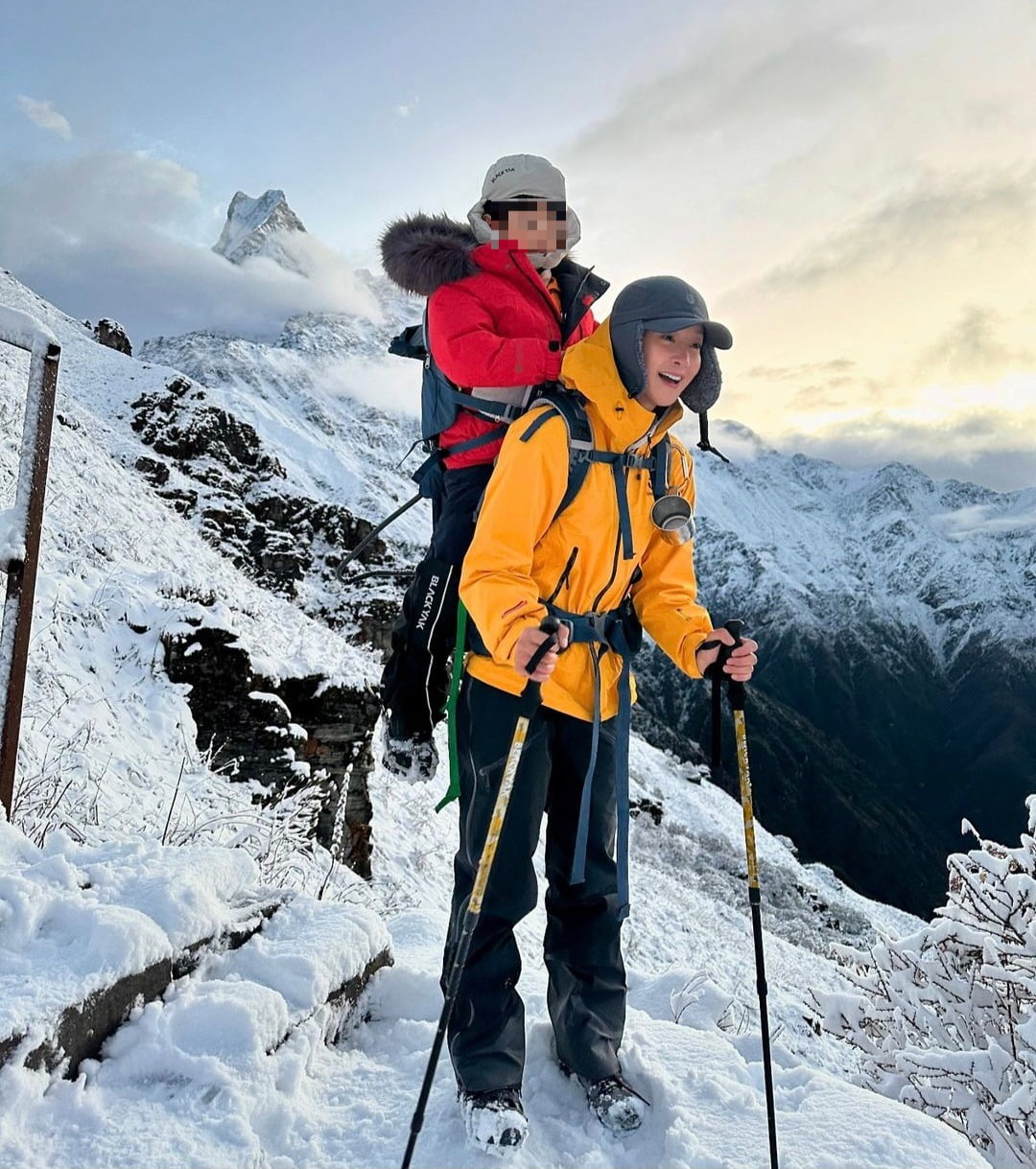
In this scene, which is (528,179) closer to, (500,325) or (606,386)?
(500,325)

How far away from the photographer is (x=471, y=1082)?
8.41ft

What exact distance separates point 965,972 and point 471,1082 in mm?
4747

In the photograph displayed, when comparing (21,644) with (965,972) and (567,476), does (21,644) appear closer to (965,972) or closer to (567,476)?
(567,476)

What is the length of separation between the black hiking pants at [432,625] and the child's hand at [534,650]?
0.68 meters

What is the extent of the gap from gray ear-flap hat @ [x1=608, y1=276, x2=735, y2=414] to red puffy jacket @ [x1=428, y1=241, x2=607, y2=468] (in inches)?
11.4

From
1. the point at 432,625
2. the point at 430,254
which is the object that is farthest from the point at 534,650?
the point at 430,254

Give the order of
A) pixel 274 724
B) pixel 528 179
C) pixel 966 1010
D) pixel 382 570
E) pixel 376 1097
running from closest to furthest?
pixel 376 1097 → pixel 528 179 → pixel 966 1010 → pixel 274 724 → pixel 382 570

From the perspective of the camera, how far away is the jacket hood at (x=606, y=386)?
2.86 m

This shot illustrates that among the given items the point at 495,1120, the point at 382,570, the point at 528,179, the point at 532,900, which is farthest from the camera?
the point at 382,570

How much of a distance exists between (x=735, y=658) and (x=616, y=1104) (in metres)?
1.51

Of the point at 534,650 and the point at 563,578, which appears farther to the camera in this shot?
the point at 563,578

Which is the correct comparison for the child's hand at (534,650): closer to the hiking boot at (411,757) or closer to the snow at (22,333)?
the hiking boot at (411,757)

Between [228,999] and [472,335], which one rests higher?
[472,335]

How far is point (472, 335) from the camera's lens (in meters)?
Result: 3.10
